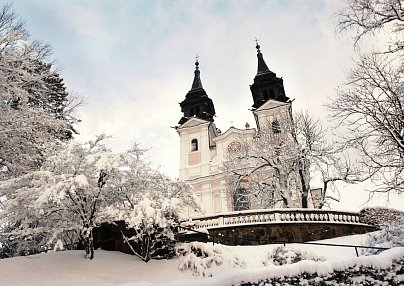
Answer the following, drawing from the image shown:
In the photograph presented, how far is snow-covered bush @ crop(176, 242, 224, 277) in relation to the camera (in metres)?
10.3

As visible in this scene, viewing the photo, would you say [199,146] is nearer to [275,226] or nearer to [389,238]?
[275,226]

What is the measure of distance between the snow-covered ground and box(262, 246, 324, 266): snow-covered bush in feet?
1.12

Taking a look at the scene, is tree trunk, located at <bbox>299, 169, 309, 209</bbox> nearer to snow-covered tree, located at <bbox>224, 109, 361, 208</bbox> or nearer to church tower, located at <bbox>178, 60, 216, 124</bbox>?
snow-covered tree, located at <bbox>224, 109, 361, 208</bbox>

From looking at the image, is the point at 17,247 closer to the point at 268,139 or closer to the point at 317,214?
the point at 317,214

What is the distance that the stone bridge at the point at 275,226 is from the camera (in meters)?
15.3

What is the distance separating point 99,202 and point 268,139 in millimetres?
15060

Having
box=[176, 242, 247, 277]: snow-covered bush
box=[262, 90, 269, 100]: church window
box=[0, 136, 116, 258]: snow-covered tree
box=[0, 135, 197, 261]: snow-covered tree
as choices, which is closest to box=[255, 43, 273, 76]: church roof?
box=[262, 90, 269, 100]: church window

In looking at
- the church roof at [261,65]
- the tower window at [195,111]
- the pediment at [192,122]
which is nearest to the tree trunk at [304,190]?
the pediment at [192,122]

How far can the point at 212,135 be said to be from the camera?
3681 centimetres

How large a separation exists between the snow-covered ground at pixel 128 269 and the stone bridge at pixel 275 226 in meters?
2.76

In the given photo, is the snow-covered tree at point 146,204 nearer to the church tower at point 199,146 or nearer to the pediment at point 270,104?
the church tower at point 199,146

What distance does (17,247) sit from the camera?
48.3 feet

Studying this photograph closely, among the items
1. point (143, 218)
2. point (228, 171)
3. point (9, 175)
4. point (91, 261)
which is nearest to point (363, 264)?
point (143, 218)

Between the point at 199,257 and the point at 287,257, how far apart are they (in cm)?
298
